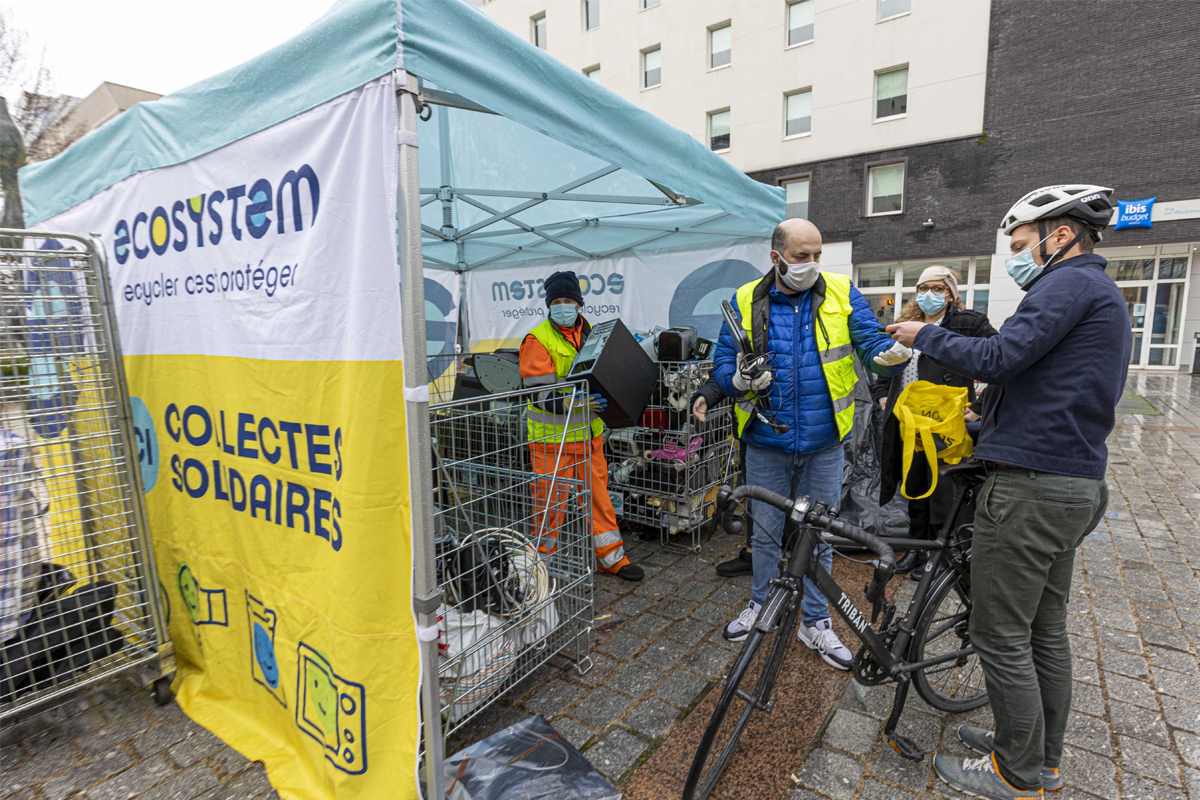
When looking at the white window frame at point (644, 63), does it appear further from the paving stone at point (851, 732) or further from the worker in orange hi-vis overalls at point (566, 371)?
the paving stone at point (851, 732)

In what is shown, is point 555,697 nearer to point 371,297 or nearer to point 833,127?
point 371,297

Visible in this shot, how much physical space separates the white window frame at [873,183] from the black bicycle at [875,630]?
1557 cm

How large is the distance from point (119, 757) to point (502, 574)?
5.32ft

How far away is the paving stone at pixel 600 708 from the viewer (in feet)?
7.85

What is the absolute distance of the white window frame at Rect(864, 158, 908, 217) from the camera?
15078 mm

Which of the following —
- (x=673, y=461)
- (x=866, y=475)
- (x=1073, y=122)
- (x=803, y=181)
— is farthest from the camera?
(x=803, y=181)

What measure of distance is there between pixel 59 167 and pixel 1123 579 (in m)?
6.39

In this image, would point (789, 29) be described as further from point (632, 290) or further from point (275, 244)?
point (275, 244)

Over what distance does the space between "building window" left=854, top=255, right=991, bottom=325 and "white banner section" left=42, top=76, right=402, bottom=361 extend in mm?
15154

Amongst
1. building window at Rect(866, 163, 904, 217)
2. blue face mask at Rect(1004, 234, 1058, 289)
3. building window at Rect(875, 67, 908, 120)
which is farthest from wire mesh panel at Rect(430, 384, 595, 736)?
building window at Rect(875, 67, 908, 120)

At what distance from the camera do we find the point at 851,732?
2309mm

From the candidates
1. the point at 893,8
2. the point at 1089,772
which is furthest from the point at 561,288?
the point at 893,8

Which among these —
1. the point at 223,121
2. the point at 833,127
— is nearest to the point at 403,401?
the point at 223,121

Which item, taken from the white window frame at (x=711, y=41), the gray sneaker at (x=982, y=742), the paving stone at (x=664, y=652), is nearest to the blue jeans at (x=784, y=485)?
the paving stone at (x=664, y=652)
